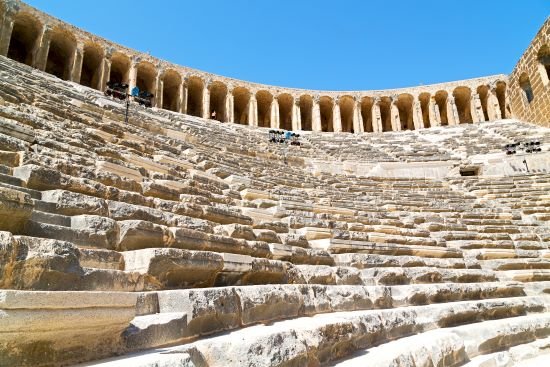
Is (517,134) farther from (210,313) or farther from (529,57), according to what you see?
(210,313)

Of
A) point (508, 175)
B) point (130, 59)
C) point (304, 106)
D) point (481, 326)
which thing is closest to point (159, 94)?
point (130, 59)

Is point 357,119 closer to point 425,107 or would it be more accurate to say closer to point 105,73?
point 425,107

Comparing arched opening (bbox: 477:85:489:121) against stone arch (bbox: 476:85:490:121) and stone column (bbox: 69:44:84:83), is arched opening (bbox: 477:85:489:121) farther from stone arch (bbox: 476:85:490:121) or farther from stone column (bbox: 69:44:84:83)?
stone column (bbox: 69:44:84:83)

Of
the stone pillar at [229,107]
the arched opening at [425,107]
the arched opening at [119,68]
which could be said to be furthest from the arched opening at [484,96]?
the arched opening at [119,68]

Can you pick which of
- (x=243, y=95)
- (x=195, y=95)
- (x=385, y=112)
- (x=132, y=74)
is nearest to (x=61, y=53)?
(x=132, y=74)

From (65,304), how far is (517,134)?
21735 millimetres

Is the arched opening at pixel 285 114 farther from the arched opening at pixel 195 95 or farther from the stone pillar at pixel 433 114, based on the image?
the stone pillar at pixel 433 114

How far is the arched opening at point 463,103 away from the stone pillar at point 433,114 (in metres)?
1.70

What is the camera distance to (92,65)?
2244 cm

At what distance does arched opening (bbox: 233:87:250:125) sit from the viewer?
27203 mm

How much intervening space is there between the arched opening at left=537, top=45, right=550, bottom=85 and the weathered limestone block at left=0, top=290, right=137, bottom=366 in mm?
23204

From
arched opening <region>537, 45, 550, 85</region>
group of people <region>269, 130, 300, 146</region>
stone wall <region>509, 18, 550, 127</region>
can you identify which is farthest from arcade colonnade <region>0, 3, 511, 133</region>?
group of people <region>269, 130, 300, 146</region>

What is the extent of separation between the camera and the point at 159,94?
75.5 ft

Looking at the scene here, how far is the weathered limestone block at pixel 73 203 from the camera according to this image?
10.6 feet
